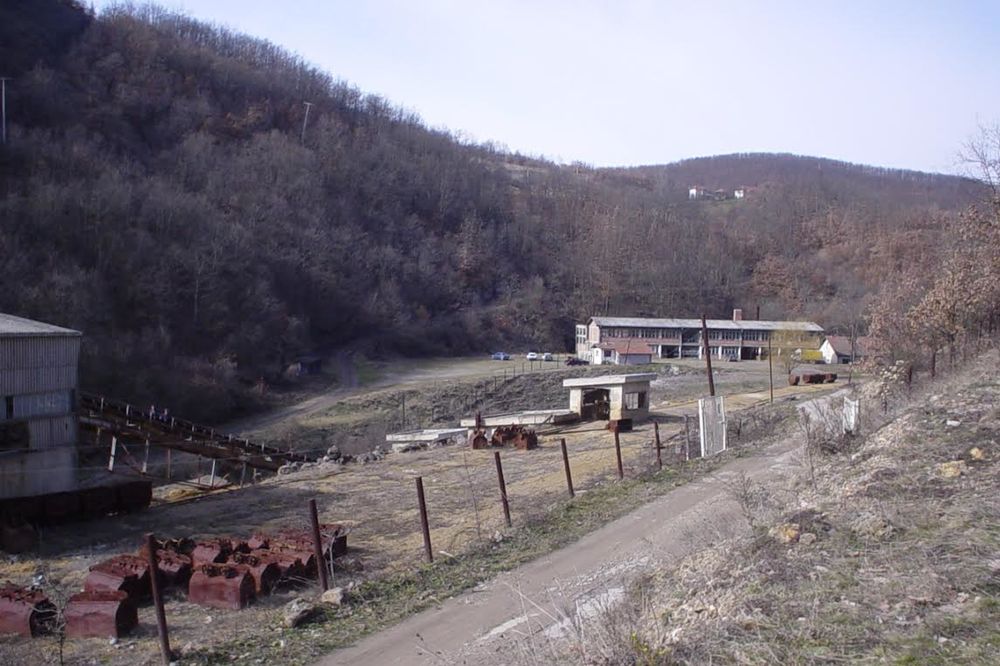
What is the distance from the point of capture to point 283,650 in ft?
25.1

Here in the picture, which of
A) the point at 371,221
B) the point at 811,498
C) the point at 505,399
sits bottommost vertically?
the point at 505,399

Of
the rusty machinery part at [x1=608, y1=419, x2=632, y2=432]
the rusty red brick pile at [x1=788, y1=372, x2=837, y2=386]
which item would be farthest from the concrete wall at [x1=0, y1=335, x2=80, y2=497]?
the rusty red brick pile at [x1=788, y1=372, x2=837, y2=386]

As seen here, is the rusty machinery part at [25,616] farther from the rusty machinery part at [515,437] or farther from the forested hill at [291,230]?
the forested hill at [291,230]

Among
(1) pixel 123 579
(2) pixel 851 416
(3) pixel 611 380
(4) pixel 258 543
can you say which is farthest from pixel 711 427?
(1) pixel 123 579

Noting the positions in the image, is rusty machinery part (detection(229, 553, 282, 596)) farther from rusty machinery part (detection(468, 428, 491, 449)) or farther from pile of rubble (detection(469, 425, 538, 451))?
rusty machinery part (detection(468, 428, 491, 449))

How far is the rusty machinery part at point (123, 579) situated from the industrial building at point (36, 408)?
1001 centimetres

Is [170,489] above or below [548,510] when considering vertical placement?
below

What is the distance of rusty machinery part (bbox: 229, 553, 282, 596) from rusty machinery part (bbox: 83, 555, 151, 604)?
1.14 metres

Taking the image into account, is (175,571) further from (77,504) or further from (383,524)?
(77,504)

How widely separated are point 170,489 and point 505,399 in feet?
103

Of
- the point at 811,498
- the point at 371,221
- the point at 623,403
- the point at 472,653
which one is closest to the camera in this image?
the point at 472,653

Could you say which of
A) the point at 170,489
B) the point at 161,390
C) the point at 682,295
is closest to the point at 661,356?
the point at 682,295

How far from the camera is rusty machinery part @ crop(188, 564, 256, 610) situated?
10188 millimetres

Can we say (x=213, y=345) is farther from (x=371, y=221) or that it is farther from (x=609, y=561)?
(x=609, y=561)
